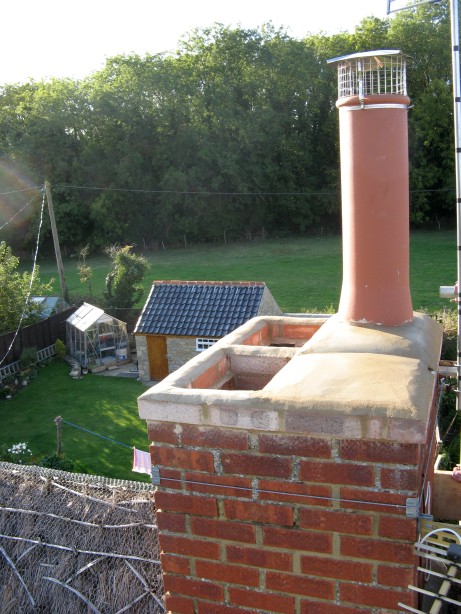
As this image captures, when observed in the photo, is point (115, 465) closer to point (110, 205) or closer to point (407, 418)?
point (407, 418)

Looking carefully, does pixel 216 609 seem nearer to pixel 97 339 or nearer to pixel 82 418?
pixel 82 418

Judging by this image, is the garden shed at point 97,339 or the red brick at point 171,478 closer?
the red brick at point 171,478

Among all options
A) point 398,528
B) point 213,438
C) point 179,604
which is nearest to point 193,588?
point 179,604

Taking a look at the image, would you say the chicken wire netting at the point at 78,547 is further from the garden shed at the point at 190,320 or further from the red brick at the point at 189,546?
the garden shed at the point at 190,320

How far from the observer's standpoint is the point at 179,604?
240 cm

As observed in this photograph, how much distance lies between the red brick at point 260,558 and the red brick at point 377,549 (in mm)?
229

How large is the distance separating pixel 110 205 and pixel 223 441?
42503 millimetres

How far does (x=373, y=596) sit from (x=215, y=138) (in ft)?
147

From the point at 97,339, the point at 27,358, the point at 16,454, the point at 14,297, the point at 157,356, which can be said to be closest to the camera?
the point at 16,454

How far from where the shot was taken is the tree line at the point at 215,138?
4269cm

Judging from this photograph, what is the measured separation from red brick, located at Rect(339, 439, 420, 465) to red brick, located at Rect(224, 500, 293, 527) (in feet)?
1.10

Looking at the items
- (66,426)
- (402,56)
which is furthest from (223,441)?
(66,426)

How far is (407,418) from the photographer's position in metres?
1.90

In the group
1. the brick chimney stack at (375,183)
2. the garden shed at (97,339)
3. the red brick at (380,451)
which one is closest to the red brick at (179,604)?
the red brick at (380,451)
